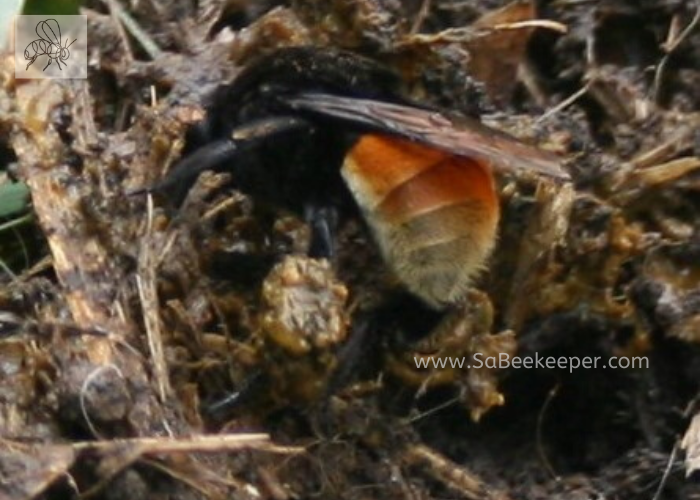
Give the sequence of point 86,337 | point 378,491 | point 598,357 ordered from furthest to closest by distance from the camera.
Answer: point 598,357 → point 378,491 → point 86,337

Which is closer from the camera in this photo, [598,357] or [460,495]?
[460,495]

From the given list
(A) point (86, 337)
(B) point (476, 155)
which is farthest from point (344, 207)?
(A) point (86, 337)

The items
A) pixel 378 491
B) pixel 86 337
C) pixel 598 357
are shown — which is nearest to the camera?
pixel 86 337

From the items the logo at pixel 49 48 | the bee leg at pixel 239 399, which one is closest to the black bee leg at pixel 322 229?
the bee leg at pixel 239 399

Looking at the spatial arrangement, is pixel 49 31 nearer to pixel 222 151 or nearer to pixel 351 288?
pixel 222 151

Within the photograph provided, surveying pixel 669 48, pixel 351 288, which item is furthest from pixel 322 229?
pixel 669 48

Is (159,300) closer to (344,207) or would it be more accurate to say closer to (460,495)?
(344,207)
